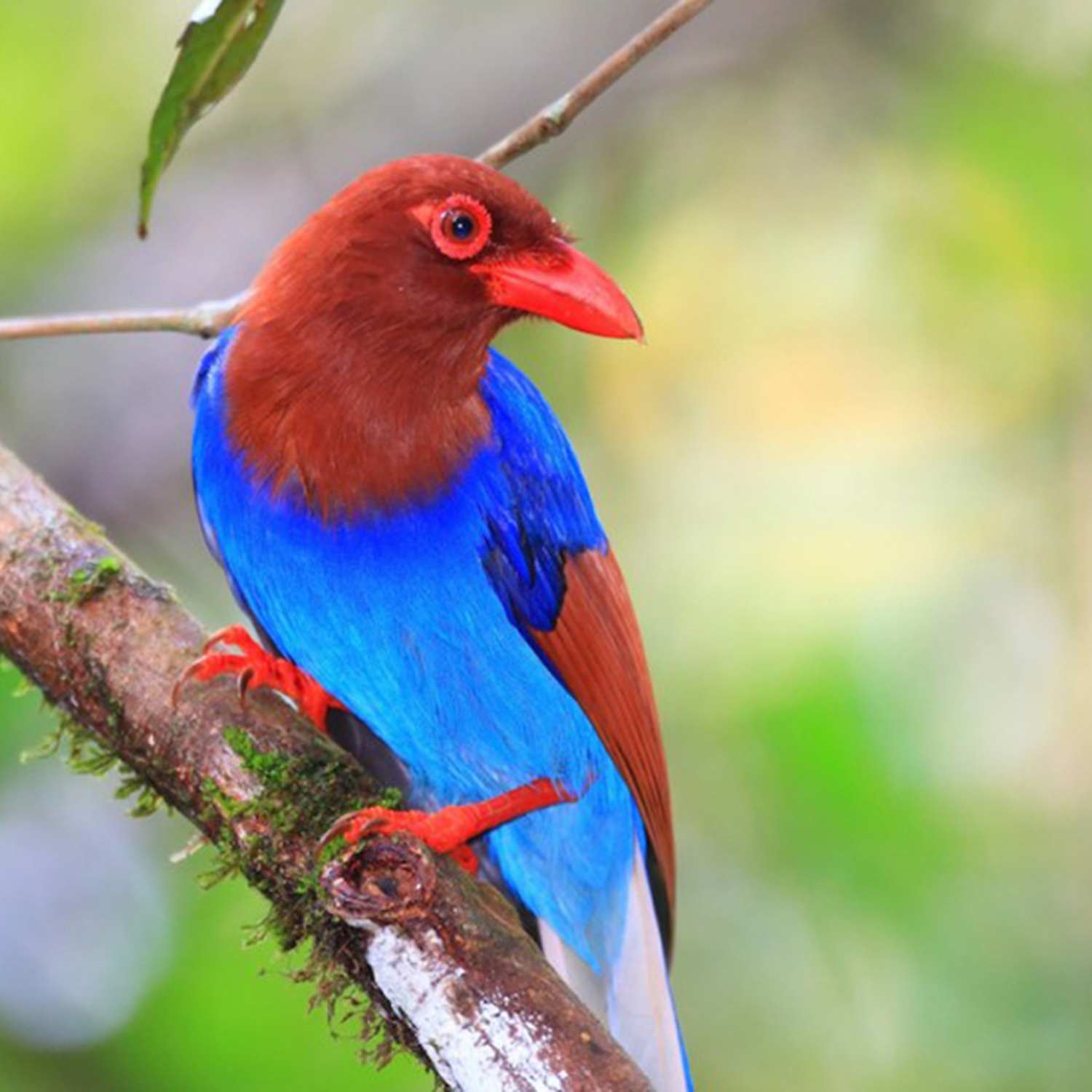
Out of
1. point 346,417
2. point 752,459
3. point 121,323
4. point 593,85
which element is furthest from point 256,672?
point 752,459

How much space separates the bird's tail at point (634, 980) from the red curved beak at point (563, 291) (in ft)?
3.63

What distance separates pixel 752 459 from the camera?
6.09 metres

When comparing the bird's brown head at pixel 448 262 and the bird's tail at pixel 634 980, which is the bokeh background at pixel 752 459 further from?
the bird's brown head at pixel 448 262

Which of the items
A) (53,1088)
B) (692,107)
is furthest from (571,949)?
(692,107)

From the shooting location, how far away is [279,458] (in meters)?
3.15

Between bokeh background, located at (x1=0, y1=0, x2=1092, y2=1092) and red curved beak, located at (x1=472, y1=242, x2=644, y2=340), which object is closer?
red curved beak, located at (x1=472, y1=242, x2=644, y2=340)

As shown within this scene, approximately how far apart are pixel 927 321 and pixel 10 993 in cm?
341

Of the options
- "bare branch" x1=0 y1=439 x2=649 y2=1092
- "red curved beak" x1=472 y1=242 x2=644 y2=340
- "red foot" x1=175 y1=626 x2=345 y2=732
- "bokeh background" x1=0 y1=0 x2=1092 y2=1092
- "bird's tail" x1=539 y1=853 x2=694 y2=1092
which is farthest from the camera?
"bokeh background" x1=0 y1=0 x2=1092 y2=1092

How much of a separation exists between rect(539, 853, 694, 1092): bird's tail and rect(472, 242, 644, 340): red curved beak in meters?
1.11

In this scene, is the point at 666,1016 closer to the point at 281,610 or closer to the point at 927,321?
the point at 281,610

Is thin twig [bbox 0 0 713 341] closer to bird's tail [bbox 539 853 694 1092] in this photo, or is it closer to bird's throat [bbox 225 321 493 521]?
bird's throat [bbox 225 321 493 521]

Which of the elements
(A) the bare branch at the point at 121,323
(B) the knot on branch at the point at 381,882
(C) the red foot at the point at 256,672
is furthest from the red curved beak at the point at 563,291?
(B) the knot on branch at the point at 381,882

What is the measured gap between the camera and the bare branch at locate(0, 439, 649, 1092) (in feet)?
8.42

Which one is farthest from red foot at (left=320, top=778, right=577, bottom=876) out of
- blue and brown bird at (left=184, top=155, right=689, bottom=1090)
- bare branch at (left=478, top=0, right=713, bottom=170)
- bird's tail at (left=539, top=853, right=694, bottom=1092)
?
bare branch at (left=478, top=0, right=713, bottom=170)
